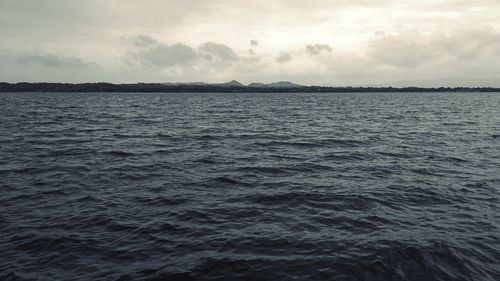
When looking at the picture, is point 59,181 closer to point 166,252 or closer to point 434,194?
point 166,252

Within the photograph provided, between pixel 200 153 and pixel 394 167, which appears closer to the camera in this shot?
pixel 394 167

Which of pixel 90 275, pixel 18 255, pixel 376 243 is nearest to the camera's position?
pixel 90 275

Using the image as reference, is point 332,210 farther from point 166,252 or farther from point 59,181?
point 59,181

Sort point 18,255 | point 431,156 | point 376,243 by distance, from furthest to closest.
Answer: point 431,156, point 376,243, point 18,255

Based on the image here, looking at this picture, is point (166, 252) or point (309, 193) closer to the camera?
point (166, 252)

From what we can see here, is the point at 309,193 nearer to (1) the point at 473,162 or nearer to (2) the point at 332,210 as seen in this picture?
(2) the point at 332,210

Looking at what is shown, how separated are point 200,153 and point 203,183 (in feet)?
31.7

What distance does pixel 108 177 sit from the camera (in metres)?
22.5

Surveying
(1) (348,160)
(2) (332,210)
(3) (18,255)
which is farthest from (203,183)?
(1) (348,160)

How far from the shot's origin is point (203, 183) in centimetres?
2139

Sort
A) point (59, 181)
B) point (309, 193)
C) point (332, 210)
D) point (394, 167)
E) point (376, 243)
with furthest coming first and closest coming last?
point (394, 167), point (59, 181), point (309, 193), point (332, 210), point (376, 243)

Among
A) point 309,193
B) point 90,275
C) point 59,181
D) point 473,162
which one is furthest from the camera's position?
point 473,162

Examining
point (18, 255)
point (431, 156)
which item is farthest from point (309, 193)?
point (431, 156)

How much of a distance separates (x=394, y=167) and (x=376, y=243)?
1435cm
